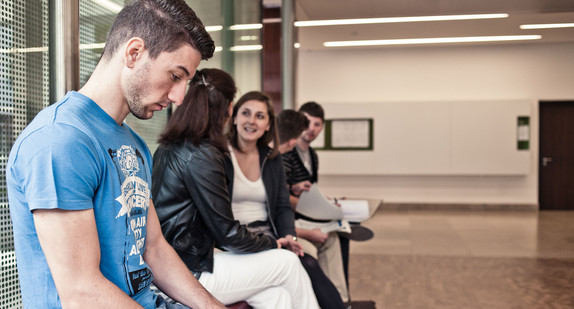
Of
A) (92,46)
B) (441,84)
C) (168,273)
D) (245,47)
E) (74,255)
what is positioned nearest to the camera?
(74,255)

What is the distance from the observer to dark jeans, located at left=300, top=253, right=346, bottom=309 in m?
2.54

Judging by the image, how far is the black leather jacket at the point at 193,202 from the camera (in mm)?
2020

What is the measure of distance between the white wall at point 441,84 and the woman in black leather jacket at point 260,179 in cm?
711

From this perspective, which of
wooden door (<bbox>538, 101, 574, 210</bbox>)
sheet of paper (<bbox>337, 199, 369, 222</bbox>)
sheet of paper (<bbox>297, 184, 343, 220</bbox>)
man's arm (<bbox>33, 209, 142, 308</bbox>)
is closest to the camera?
man's arm (<bbox>33, 209, 142, 308</bbox>)

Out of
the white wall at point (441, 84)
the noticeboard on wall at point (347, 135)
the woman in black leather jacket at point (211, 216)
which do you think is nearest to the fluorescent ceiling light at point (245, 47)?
the woman in black leather jacket at point (211, 216)

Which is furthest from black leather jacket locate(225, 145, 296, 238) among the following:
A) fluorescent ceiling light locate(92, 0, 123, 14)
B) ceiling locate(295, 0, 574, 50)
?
ceiling locate(295, 0, 574, 50)

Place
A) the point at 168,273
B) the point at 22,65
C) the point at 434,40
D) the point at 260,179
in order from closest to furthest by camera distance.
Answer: the point at 168,273 → the point at 22,65 → the point at 260,179 → the point at 434,40

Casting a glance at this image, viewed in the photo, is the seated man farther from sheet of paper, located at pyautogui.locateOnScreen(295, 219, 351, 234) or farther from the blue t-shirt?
the blue t-shirt

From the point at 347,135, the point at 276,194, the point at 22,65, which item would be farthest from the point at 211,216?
the point at 347,135

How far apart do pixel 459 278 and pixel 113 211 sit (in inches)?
169

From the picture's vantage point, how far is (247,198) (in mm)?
2596

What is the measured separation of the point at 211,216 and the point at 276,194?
0.73 metres

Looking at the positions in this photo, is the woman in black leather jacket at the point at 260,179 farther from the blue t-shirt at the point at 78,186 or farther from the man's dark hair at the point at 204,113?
the blue t-shirt at the point at 78,186

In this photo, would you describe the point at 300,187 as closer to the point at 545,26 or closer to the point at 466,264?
the point at 466,264
